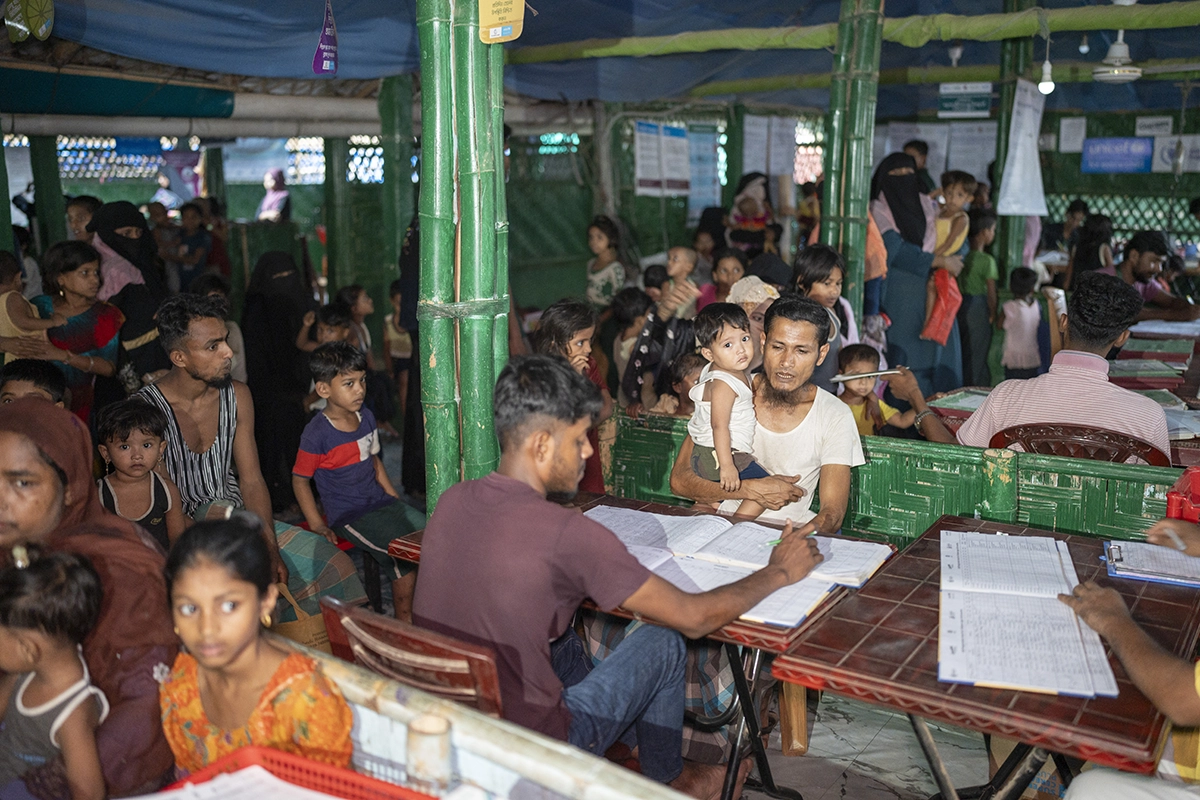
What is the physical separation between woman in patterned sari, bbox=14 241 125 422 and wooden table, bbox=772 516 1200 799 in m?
4.34

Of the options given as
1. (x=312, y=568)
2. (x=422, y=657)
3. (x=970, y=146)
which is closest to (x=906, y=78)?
(x=970, y=146)

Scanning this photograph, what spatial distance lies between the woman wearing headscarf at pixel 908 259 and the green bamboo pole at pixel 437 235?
4149 mm

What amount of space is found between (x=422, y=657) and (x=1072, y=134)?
13.5m

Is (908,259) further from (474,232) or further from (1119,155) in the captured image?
(1119,155)

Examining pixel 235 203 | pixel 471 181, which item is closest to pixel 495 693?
pixel 471 181

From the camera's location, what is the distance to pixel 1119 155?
13.3 metres

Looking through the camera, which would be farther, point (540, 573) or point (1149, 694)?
point (540, 573)

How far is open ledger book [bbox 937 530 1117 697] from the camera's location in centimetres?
210

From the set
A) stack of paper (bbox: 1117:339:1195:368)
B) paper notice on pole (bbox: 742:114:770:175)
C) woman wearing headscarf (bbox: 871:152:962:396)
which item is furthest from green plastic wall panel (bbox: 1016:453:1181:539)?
paper notice on pole (bbox: 742:114:770:175)

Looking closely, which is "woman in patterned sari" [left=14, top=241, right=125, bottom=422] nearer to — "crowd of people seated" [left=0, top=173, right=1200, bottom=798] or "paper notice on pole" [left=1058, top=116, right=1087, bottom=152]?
"crowd of people seated" [left=0, top=173, right=1200, bottom=798]

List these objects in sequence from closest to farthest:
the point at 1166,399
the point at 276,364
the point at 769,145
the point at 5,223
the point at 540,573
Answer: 1. the point at 540,573
2. the point at 1166,399
3. the point at 5,223
4. the point at 276,364
5. the point at 769,145

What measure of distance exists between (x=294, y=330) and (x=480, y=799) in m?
5.29

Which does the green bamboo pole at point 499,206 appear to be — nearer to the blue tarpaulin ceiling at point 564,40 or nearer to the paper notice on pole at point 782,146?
the blue tarpaulin ceiling at point 564,40

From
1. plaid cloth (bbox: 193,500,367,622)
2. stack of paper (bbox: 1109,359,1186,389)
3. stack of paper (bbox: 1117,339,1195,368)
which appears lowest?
plaid cloth (bbox: 193,500,367,622)
